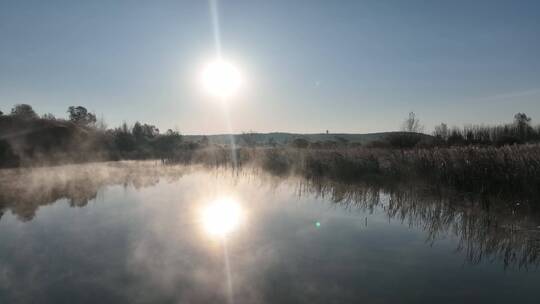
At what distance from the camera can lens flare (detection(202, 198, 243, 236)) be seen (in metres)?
4.87

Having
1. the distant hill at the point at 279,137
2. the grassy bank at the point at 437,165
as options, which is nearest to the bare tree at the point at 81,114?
the distant hill at the point at 279,137

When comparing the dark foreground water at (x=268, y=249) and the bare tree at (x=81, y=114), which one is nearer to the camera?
the dark foreground water at (x=268, y=249)

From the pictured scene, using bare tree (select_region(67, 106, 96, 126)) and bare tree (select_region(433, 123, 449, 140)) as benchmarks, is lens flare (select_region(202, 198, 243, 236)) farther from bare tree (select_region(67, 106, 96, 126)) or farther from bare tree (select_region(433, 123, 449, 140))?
bare tree (select_region(67, 106, 96, 126))

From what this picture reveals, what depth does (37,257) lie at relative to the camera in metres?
3.66

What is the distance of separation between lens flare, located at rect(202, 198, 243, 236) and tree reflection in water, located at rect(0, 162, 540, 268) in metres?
2.27

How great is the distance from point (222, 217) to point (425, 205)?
13.8 feet

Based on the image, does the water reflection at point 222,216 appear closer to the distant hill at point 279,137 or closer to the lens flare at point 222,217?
the lens flare at point 222,217

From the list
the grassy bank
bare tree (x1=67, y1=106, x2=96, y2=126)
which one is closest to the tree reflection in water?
the grassy bank

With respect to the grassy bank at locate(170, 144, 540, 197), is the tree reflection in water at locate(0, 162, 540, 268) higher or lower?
lower

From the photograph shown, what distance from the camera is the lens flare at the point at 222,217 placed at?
192 inches

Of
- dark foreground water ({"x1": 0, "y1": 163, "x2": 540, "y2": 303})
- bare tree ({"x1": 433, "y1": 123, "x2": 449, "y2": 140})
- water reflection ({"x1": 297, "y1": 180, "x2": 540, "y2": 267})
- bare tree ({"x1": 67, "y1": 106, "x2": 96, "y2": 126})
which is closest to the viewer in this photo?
dark foreground water ({"x1": 0, "y1": 163, "x2": 540, "y2": 303})

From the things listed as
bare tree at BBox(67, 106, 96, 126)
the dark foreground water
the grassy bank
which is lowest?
the dark foreground water

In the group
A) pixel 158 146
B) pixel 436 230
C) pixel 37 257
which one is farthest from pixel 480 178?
pixel 158 146

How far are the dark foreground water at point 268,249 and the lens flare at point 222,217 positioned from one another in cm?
3
